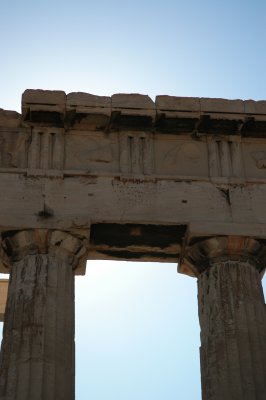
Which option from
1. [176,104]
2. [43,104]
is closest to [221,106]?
[176,104]

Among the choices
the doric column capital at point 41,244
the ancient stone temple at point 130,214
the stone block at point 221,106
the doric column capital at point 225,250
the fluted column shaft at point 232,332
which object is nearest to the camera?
the fluted column shaft at point 232,332

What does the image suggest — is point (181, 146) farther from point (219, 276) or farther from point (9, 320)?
point (9, 320)

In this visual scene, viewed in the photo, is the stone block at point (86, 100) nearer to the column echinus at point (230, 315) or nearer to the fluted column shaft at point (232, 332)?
the column echinus at point (230, 315)

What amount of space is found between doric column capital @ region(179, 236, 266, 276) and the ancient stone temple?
0.06 ft

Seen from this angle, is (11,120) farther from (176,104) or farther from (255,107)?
(255,107)

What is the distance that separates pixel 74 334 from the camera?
16.8 meters

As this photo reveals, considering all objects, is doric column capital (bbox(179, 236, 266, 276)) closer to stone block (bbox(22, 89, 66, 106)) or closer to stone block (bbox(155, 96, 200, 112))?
stone block (bbox(155, 96, 200, 112))

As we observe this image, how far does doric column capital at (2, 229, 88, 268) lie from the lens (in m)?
17.7

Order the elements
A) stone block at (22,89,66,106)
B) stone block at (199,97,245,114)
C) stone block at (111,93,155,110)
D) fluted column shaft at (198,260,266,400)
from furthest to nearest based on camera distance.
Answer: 1. stone block at (199,97,245,114)
2. stone block at (111,93,155,110)
3. stone block at (22,89,66,106)
4. fluted column shaft at (198,260,266,400)

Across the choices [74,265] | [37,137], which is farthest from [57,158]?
[74,265]

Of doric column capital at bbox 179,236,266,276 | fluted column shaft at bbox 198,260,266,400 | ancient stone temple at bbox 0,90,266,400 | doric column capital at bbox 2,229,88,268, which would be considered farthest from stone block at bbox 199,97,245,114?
doric column capital at bbox 2,229,88,268

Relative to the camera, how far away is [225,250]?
18.1 m

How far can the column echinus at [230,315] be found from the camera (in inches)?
646

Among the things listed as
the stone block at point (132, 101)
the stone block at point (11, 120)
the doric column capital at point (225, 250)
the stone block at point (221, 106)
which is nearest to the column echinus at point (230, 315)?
the doric column capital at point (225, 250)
